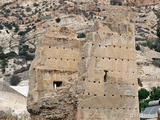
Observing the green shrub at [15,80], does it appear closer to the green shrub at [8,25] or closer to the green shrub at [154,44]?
the green shrub at [154,44]

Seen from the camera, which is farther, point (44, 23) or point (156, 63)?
point (44, 23)

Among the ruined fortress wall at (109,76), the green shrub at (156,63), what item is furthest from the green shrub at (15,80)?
the ruined fortress wall at (109,76)

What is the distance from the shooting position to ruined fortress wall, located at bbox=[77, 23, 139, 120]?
17797mm

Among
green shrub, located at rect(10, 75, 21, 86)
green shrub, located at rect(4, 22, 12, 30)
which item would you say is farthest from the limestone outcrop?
green shrub, located at rect(4, 22, 12, 30)

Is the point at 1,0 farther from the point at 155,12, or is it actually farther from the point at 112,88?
the point at 112,88

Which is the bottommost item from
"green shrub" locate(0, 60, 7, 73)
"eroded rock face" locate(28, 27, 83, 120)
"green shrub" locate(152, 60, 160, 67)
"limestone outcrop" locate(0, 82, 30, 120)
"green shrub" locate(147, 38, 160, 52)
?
"green shrub" locate(0, 60, 7, 73)

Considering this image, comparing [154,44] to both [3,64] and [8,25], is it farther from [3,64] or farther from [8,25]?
[8,25]

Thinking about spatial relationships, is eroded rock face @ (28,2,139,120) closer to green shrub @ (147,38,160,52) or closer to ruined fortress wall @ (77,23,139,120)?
ruined fortress wall @ (77,23,139,120)

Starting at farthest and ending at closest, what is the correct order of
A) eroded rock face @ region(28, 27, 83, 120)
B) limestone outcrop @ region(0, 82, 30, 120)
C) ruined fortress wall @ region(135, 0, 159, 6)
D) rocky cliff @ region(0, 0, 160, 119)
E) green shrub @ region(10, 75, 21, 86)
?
ruined fortress wall @ region(135, 0, 159, 6) → rocky cliff @ region(0, 0, 160, 119) → green shrub @ region(10, 75, 21, 86) → limestone outcrop @ region(0, 82, 30, 120) → eroded rock face @ region(28, 27, 83, 120)

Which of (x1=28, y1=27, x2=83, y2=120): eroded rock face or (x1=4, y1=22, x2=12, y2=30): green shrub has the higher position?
(x1=28, y1=27, x2=83, y2=120): eroded rock face

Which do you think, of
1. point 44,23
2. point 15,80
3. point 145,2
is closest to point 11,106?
point 15,80

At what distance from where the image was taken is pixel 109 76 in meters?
18.2

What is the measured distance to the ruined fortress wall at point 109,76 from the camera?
17797 millimetres

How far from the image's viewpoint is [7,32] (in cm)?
10856
